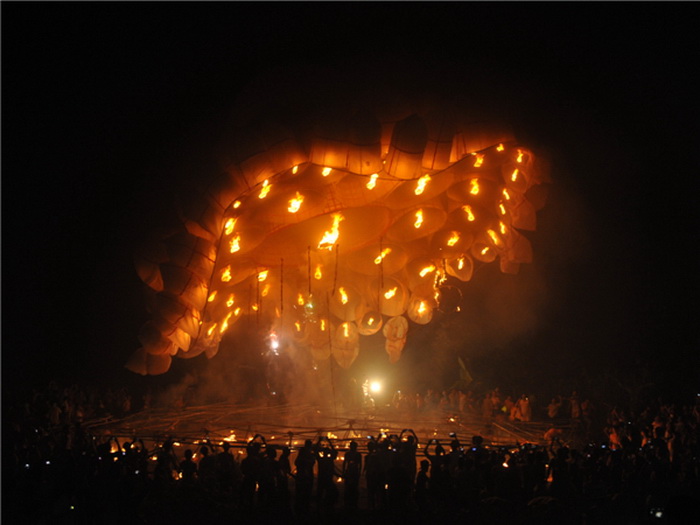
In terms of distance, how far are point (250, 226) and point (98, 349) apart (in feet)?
32.2

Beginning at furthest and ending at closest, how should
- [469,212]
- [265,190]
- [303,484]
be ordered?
[469,212] → [265,190] → [303,484]

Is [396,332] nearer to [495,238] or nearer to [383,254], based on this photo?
[383,254]

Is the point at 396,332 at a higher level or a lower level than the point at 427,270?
lower

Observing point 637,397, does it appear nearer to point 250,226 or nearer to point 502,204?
point 502,204

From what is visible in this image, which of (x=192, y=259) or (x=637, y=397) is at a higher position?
(x=192, y=259)

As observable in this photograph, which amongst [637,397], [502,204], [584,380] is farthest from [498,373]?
[502,204]

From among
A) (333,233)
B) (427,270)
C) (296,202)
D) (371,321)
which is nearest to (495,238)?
(427,270)

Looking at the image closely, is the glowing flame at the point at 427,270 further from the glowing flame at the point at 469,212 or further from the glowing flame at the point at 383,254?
the glowing flame at the point at 469,212

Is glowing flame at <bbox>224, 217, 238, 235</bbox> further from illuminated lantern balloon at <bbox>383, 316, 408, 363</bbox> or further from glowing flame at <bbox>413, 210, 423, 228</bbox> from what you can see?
illuminated lantern balloon at <bbox>383, 316, 408, 363</bbox>

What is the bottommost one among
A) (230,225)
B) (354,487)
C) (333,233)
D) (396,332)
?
(354,487)

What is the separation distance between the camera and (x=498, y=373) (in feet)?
58.6

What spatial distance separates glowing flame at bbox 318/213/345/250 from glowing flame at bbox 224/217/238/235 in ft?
8.99

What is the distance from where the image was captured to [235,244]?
11.2 m

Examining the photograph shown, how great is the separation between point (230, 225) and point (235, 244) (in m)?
0.99
